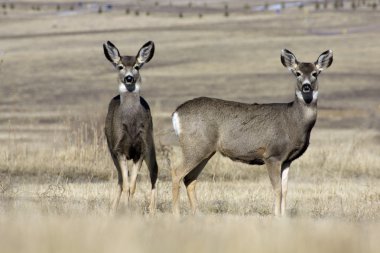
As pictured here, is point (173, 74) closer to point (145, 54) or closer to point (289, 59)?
point (145, 54)

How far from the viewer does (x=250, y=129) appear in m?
13.9

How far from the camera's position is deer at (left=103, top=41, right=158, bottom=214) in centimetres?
1362

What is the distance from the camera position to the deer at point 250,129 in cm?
1366

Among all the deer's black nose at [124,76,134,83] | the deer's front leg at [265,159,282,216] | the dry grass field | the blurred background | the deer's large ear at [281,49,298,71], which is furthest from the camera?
the blurred background

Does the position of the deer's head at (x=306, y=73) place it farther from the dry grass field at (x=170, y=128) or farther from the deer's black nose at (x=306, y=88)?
the dry grass field at (x=170, y=128)

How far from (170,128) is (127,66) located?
6767mm

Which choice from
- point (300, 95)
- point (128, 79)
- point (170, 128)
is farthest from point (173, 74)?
point (128, 79)

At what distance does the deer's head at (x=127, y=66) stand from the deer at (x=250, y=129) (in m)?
0.71

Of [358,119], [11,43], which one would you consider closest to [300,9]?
[11,43]

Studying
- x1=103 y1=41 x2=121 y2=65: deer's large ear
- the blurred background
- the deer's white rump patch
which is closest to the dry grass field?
the blurred background

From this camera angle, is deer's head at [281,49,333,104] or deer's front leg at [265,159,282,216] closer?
deer's front leg at [265,159,282,216]

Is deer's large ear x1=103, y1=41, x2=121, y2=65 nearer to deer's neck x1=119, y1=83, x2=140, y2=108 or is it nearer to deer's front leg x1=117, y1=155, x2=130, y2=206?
deer's neck x1=119, y1=83, x2=140, y2=108

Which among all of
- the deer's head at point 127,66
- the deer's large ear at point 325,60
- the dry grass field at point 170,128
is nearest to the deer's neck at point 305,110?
the deer's large ear at point 325,60

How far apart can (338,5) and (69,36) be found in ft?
76.9
